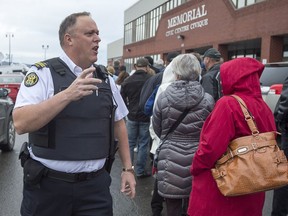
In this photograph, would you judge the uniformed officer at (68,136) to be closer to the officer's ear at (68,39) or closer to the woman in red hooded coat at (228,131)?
the officer's ear at (68,39)

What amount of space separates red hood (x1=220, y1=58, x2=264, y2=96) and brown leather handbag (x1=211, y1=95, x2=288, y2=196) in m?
0.20

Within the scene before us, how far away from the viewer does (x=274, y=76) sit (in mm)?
9430

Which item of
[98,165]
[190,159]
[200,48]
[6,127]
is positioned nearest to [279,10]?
[200,48]

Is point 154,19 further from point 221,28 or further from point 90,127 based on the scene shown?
point 90,127

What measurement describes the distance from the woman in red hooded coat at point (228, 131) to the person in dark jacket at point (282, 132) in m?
0.96

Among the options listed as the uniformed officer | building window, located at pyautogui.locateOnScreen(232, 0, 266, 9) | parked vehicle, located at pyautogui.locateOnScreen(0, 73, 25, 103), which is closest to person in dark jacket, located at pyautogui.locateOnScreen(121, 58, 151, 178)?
the uniformed officer

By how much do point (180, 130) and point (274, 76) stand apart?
21.9 feet

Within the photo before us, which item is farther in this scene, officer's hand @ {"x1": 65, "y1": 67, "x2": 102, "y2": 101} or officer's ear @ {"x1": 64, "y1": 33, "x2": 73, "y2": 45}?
officer's ear @ {"x1": 64, "y1": 33, "x2": 73, "y2": 45}

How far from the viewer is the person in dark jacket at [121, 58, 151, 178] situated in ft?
20.4

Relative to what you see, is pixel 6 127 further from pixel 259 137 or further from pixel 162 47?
pixel 162 47

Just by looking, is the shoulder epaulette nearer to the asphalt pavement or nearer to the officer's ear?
the officer's ear

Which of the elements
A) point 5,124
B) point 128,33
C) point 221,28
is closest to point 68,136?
point 5,124

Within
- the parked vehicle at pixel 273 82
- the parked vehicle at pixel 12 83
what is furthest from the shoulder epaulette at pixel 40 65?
the parked vehicle at pixel 12 83

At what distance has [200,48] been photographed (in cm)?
2694
